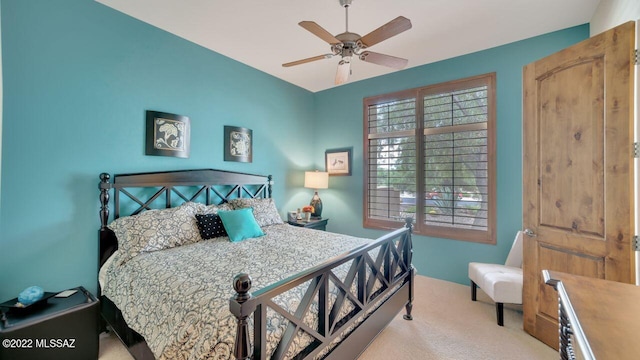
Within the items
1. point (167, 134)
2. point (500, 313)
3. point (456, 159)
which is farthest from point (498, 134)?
point (167, 134)

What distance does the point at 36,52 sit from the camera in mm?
2061

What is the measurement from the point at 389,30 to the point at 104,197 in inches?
113

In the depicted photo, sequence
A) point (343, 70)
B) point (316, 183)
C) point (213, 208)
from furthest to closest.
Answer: point (316, 183)
point (213, 208)
point (343, 70)

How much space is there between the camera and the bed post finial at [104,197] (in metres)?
2.34

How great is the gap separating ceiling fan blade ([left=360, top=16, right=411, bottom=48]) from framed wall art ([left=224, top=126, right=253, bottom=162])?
6.95 feet

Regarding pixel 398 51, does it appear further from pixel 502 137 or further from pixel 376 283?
pixel 376 283

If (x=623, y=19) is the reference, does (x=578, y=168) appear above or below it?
below

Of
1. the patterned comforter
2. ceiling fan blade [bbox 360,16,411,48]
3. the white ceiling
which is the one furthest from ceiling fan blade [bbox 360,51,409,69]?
the patterned comforter

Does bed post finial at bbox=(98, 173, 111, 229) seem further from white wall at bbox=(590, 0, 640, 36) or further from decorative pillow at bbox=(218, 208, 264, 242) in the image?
white wall at bbox=(590, 0, 640, 36)

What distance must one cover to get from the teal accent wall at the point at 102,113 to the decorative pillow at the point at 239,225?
86 cm

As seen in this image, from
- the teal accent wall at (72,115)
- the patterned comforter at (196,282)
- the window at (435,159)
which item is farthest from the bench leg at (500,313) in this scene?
the teal accent wall at (72,115)

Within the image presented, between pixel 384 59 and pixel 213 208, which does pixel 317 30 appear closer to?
pixel 384 59

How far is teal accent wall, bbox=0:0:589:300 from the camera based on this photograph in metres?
2.00

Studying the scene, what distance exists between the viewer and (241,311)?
1002 mm
